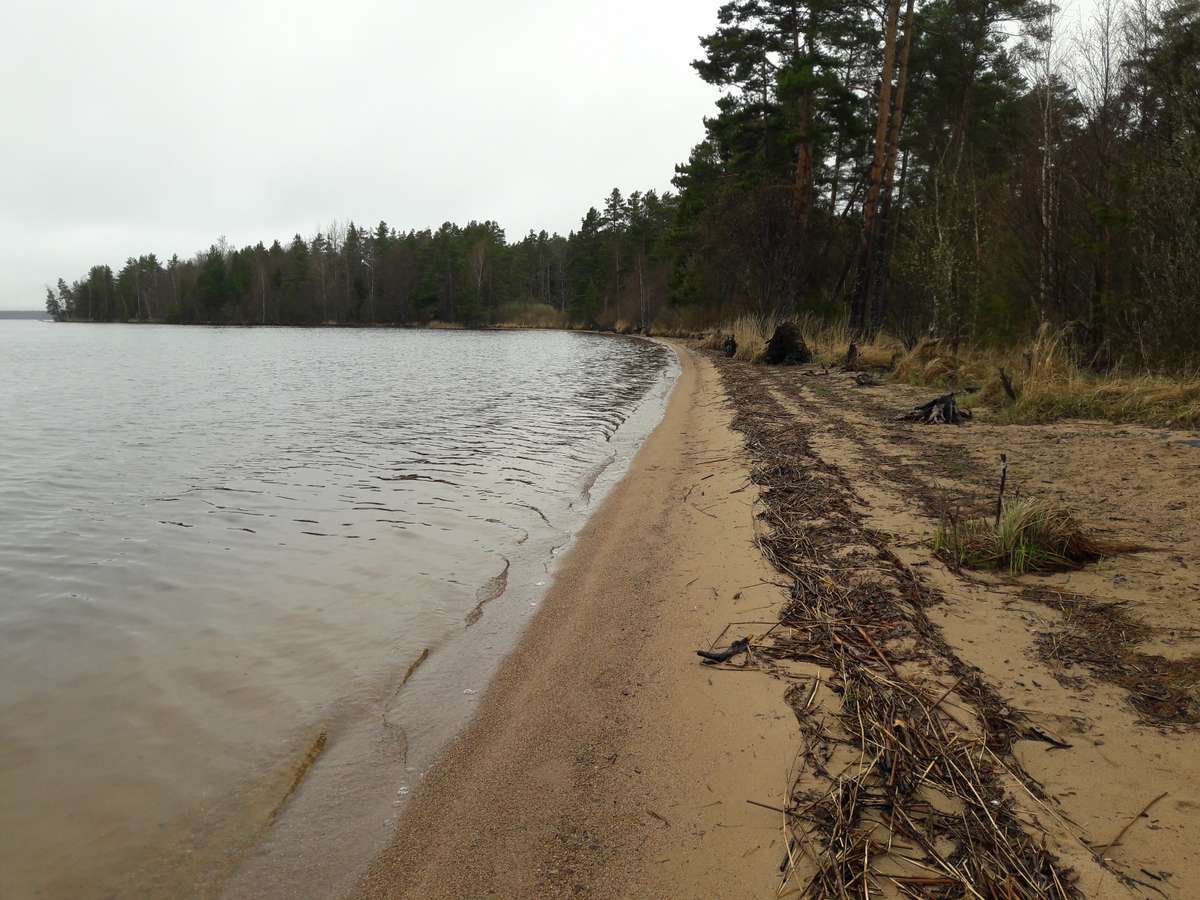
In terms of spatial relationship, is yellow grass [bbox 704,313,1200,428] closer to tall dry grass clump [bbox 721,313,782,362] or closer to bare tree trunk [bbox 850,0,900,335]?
bare tree trunk [bbox 850,0,900,335]

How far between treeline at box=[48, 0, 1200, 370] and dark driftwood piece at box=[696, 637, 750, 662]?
906 centimetres

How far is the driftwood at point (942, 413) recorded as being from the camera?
352 inches

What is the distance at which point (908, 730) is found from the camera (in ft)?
8.66

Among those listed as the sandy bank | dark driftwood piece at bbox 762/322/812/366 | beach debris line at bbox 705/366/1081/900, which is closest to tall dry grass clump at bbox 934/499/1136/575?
beach debris line at bbox 705/366/1081/900

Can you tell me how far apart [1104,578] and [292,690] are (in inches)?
174

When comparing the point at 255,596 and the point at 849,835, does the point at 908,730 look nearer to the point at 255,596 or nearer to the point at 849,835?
the point at 849,835

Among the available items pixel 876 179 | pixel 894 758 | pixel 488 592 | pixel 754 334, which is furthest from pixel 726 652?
pixel 754 334

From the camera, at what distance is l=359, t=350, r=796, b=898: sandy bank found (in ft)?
7.32

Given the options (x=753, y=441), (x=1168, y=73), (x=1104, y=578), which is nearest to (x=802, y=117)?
(x=1168, y=73)

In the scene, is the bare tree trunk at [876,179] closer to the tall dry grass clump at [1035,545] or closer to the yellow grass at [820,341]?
the yellow grass at [820,341]

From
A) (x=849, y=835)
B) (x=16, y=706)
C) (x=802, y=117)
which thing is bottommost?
(x=16, y=706)

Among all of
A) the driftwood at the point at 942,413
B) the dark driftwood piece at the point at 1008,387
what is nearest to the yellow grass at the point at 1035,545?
the driftwood at the point at 942,413

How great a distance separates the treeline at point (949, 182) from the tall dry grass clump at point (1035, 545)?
7.02m

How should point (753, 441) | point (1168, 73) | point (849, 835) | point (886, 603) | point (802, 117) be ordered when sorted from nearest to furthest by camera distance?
point (849, 835)
point (886, 603)
point (753, 441)
point (1168, 73)
point (802, 117)
